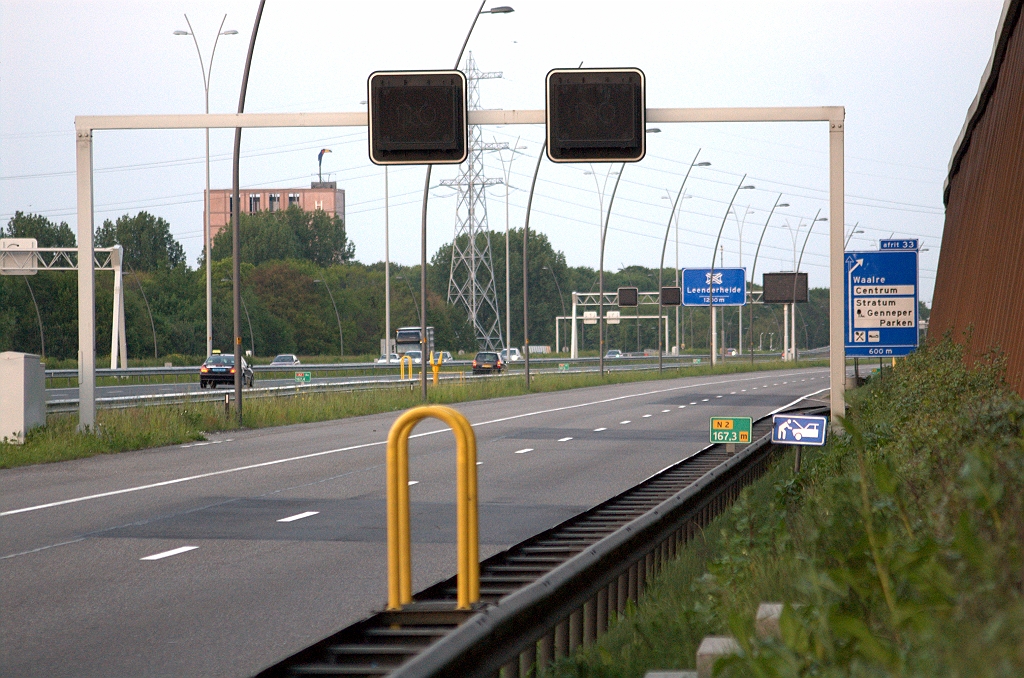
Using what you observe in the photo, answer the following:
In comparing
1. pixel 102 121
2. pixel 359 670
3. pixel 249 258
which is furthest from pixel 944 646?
pixel 249 258

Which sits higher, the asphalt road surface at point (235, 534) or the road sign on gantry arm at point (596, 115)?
the road sign on gantry arm at point (596, 115)

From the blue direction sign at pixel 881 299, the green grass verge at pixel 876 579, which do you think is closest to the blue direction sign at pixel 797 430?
the green grass verge at pixel 876 579

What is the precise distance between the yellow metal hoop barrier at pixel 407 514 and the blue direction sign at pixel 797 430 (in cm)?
748

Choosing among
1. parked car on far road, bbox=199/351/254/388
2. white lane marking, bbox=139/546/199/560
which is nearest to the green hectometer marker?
white lane marking, bbox=139/546/199/560

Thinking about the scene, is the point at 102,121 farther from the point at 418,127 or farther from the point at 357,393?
the point at 357,393

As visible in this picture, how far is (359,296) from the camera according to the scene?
472 ft

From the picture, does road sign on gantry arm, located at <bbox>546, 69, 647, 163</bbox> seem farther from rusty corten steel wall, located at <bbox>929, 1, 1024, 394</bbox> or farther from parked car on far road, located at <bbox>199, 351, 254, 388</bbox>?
parked car on far road, located at <bbox>199, 351, 254, 388</bbox>

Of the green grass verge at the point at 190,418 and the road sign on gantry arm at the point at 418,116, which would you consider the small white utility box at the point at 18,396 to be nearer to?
the green grass verge at the point at 190,418

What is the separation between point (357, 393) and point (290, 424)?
11167 millimetres

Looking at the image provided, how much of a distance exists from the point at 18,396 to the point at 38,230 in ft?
392

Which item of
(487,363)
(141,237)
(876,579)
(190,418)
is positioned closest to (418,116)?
(876,579)

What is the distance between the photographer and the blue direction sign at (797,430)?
13.4m

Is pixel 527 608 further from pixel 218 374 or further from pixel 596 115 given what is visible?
pixel 218 374

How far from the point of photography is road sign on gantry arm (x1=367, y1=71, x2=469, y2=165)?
55.3ft
